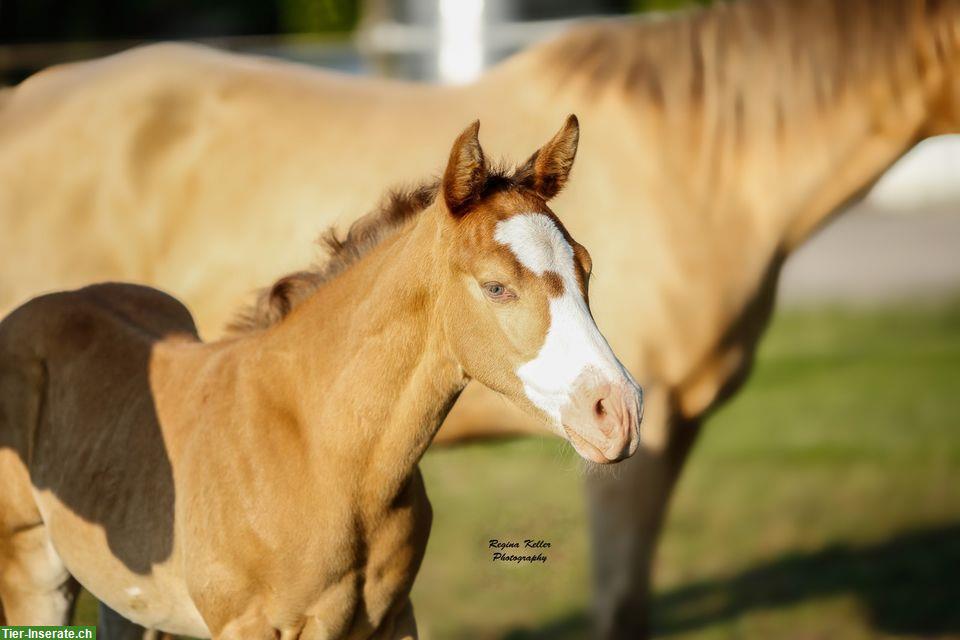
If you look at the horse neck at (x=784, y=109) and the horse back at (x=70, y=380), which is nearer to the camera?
the horse back at (x=70, y=380)

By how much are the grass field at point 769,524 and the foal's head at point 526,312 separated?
0.42 meters

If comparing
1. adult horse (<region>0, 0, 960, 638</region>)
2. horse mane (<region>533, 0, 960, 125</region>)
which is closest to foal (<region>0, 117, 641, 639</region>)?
adult horse (<region>0, 0, 960, 638</region>)

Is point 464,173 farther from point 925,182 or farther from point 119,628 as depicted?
point 925,182

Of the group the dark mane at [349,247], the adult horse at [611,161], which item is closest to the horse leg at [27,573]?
the dark mane at [349,247]

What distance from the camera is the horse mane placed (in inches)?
170

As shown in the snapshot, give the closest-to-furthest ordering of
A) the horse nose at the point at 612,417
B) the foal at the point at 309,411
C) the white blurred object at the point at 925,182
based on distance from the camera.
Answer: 1. the horse nose at the point at 612,417
2. the foal at the point at 309,411
3. the white blurred object at the point at 925,182

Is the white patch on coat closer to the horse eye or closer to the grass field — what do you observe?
the horse eye

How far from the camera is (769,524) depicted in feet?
22.0

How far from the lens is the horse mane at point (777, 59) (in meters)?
4.32

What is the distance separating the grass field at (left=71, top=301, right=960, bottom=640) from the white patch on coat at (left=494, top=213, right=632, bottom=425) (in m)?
0.42

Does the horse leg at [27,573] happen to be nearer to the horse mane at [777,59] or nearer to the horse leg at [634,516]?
the horse leg at [634,516]

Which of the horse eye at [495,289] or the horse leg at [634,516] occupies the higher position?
the horse eye at [495,289]

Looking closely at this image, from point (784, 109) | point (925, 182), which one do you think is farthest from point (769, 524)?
point (925, 182)

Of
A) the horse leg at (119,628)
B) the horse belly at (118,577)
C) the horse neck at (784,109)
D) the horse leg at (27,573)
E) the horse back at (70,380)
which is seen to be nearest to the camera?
the horse belly at (118,577)
